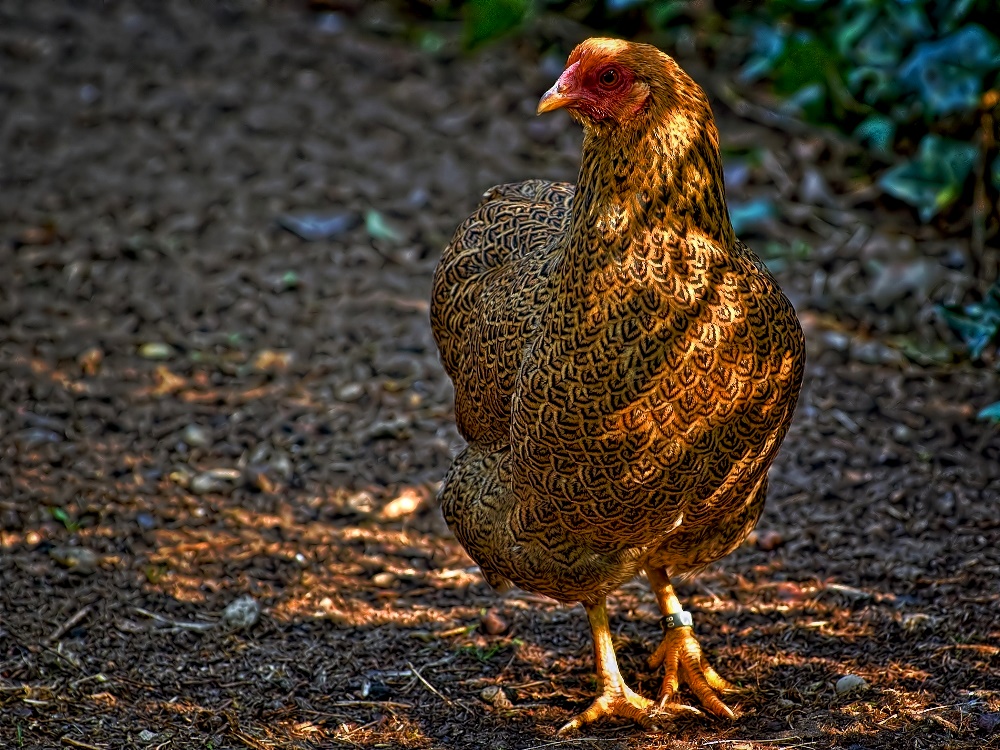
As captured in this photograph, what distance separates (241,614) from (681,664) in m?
1.62

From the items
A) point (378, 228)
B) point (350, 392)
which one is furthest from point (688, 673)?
point (378, 228)

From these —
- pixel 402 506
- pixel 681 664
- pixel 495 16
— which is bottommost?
pixel 402 506

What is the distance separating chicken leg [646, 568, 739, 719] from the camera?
12.0ft

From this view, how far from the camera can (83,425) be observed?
5.34m

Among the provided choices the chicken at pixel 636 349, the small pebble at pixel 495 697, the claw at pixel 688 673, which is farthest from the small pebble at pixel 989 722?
the small pebble at pixel 495 697

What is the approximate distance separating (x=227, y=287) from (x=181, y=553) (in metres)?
2.21

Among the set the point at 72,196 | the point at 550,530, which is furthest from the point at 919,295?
the point at 72,196

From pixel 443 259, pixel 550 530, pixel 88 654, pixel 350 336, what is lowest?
pixel 88 654

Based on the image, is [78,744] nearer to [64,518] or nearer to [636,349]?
[64,518]

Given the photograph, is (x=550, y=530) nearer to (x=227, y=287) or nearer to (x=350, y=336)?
(x=350, y=336)

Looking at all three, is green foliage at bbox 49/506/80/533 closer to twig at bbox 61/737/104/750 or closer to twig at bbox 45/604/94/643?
twig at bbox 45/604/94/643

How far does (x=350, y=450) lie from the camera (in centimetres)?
526

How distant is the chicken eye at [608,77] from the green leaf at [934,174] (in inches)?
109

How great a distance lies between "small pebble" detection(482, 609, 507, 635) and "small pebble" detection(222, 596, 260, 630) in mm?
840
